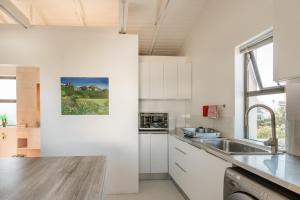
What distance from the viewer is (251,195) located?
1567 millimetres

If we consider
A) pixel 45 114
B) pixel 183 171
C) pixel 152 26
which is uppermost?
pixel 152 26

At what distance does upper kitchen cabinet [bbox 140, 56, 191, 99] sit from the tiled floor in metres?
1.63

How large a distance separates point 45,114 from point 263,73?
3215 mm

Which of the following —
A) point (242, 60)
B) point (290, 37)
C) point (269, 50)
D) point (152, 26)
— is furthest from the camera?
point (152, 26)

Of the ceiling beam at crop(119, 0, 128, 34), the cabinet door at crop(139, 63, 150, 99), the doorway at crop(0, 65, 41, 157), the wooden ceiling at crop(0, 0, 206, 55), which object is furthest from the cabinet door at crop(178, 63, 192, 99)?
the doorway at crop(0, 65, 41, 157)

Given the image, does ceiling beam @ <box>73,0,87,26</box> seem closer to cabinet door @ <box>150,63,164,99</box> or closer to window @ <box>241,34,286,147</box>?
cabinet door @ <box>150,63,164,99</box>

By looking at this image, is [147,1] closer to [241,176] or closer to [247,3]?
[247,3]

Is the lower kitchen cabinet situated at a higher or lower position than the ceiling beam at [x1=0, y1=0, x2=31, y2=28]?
lower

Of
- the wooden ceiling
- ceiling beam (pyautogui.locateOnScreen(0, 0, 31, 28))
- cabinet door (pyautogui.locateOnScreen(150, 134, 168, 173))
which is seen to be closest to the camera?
ceiling beam (pyautogui.locateOnScreen(0, 0, 31, 28))

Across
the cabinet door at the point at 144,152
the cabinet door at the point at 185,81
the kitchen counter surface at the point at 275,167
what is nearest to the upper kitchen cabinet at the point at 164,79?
the cabinet door at the point at 185,81

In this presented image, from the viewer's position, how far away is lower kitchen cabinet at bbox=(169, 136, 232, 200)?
7.97 feet

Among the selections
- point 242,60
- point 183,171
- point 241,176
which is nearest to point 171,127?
point 183,171

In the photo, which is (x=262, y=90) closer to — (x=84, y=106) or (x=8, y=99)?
(x=84, y=106)

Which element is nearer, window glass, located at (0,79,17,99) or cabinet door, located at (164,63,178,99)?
cabinet door, located at (164,63,178,99)
